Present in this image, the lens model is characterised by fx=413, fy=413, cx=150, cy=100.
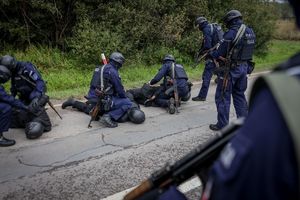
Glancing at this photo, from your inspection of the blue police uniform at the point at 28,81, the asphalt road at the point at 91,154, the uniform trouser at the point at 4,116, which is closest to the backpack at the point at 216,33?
the asphalt road at the point at 91,154

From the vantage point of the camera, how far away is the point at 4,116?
601cm

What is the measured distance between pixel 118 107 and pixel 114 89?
0.33 meters

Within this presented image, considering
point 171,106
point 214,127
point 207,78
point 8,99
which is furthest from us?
point 207,78

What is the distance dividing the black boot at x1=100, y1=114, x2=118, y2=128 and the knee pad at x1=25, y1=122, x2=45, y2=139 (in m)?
1.09

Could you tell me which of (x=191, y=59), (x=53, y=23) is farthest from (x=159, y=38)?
(x=53, y=23)

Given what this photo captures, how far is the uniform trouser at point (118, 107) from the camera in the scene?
7059 mm

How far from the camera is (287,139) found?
2.97ft

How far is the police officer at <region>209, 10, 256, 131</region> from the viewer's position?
6449 mm

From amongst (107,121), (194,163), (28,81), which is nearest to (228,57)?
(107,121)

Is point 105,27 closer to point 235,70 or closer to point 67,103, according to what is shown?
point 67,103

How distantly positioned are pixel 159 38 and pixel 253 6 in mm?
5513

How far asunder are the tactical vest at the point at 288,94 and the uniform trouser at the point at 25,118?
5821 millimetres

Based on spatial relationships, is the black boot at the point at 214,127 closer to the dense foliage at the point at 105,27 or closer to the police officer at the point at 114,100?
the police officer at the point at 114,100

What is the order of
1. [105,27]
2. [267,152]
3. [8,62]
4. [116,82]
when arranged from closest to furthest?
[267,152] < [8,62] < [116,82] < [105,27]
